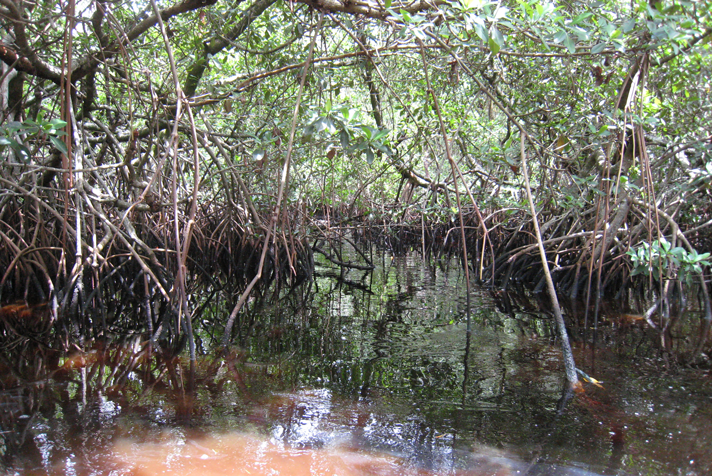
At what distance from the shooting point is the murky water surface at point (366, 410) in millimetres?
1745

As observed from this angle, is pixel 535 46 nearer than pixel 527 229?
Yes

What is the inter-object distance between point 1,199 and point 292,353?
7.84 feet

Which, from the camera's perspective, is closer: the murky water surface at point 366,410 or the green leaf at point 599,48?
the murky water surface at point 366,410

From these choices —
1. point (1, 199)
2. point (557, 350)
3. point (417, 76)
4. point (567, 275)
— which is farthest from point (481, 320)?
point (1, 199)

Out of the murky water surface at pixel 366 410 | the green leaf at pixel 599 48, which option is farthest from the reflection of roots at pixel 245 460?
the green leaf at pixel 599 48

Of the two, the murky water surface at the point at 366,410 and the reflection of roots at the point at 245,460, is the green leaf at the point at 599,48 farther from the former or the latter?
the reflection of roots at the point at 245,460

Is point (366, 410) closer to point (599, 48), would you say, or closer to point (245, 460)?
point (245, 460)

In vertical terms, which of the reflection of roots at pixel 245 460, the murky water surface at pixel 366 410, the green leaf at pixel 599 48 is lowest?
the reflection of roots at pixel 245 460

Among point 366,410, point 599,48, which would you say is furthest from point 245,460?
point 599,48

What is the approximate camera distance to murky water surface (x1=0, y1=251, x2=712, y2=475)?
175 centimetres

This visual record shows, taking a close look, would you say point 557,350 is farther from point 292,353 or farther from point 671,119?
point 671,119

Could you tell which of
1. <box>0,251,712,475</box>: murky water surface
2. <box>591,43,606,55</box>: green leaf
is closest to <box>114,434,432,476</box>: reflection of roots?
<box>0,251,712,475</box>: murky water surface

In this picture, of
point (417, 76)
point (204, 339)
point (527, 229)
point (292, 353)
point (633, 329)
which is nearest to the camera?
point (292, 353)

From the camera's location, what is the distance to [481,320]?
3.87m
